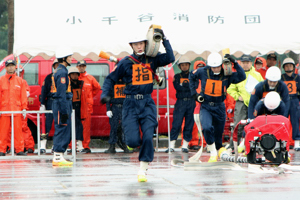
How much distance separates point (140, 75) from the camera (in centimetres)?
863

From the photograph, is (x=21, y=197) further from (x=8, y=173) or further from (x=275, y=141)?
(x=275, y=141)

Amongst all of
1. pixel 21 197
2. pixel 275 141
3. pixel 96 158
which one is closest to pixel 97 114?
pixel 96 158

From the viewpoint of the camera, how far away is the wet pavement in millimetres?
7152

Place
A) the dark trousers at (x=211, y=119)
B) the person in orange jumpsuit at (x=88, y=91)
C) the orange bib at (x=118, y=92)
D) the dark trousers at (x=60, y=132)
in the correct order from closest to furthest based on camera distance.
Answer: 1. the dark trousers at (x=211, y=119)
2. the dark trousers at (x=60, y=132)
3. the orange bib at (x=118, y=92)
4. the person in orange jumpsuit at (x=88, y=91)

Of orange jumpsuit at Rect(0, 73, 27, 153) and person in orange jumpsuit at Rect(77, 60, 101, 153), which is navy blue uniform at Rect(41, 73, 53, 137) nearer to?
orange jumpsuit at Rect(0, 73, 27, 153)

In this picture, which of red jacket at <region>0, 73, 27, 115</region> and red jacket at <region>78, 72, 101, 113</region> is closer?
red jacket at <region>0, 73, 27, 115</region>

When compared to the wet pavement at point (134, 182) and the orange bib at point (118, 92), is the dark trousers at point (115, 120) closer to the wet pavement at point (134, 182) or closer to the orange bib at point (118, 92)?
the orange bib at point (118, 92)

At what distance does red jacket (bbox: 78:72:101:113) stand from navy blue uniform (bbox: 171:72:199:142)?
78.0 inches

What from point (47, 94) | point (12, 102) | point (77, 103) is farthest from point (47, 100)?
point (12, 102)

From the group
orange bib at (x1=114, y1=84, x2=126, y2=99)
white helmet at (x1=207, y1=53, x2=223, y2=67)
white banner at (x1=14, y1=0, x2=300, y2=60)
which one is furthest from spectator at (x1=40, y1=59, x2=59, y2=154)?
white helmet at (x1=207, y1=53, x2=223, y2=67)

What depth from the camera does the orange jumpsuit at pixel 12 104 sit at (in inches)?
543

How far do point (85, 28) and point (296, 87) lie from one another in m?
5.22

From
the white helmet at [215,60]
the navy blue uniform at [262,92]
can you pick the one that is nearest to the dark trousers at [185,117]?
the white helmet at [215,60]

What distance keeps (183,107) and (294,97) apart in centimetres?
267
